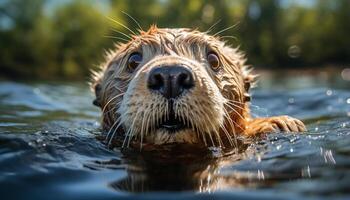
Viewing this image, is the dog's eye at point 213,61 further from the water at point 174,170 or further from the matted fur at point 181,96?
the water at point 174,170

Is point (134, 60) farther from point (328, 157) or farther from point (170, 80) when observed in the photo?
point (328, 157)

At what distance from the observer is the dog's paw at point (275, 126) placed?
6336mm

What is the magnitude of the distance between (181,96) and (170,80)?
20cm

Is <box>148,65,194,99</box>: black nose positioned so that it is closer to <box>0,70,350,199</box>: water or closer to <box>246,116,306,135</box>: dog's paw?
<box>0,70,350,199</box>: water

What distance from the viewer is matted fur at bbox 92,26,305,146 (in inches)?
196

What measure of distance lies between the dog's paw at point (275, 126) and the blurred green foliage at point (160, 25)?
38553 mm

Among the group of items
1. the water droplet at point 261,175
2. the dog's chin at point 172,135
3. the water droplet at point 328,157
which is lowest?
the water droplet at point 261,175

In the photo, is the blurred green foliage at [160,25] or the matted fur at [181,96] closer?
the matted fur at [181,96]

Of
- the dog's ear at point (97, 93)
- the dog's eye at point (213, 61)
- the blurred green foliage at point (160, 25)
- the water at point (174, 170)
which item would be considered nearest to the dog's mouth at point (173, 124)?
the water at point (174, 170)

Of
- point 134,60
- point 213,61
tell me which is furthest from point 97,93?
point 213,61

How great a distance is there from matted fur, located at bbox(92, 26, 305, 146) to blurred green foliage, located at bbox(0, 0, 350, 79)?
1514 inches

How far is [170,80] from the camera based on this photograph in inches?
188

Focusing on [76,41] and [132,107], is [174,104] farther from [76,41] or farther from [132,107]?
[76,41]

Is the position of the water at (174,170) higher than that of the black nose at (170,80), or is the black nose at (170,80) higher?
the black nose at (170,80)
